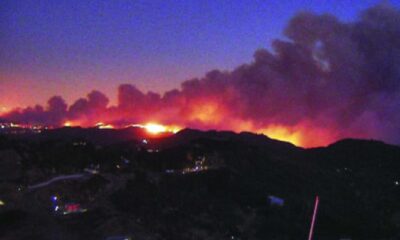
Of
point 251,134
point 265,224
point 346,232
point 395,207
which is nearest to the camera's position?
point 265,224

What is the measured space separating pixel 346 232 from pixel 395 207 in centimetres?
1417

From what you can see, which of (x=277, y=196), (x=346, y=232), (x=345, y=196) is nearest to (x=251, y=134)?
(x=345, y=196)

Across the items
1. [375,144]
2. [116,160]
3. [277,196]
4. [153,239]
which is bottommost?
[153,239]

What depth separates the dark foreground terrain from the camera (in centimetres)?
4700

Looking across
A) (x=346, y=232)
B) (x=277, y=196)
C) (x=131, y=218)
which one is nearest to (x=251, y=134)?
(x=277, y=196)

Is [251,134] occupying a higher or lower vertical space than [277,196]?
higher

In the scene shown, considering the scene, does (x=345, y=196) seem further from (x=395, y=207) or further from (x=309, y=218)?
(x=309, y=218)

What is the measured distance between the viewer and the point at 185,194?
5434 cm

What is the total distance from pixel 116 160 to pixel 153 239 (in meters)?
20.1

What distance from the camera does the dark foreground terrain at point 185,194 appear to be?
4700cm

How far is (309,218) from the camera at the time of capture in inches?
2196

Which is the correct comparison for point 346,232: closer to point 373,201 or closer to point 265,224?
point 265,224

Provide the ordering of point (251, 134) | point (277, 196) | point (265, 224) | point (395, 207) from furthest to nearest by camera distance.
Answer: point (251, 134), point (395, 207), point (277, 196), point (265, 224)

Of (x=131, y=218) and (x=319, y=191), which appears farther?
(x=319, y=191)
